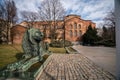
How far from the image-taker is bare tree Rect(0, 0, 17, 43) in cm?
3675

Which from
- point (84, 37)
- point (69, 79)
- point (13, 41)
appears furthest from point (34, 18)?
point (69, 79)

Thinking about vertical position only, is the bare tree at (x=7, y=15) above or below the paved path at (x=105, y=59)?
above

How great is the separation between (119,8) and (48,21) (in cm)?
3300

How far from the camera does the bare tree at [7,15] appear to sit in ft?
121

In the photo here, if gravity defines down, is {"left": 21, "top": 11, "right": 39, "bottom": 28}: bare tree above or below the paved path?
above

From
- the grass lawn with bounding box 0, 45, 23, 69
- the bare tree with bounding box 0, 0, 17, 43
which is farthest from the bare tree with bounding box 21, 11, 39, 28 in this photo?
the grass lawn with bounding box 0, 45, 23, 69

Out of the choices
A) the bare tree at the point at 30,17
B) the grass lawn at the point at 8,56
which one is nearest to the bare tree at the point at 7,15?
the bare tree at the point at 30,17

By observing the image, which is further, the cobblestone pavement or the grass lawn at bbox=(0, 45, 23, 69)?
the grass lawn at bbox=(0, 45, 23, 69)

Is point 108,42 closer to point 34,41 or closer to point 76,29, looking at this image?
point 76,29

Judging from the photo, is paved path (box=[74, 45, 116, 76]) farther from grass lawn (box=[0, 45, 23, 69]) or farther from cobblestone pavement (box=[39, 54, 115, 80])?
grass lawn (box=[0, 45, 23, 69])

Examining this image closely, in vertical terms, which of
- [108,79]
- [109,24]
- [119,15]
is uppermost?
[109,24]

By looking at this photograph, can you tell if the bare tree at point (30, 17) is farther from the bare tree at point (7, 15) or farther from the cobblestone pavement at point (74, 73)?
the cobblestone pavement at point (74, 73)

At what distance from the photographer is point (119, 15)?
15.1 ft

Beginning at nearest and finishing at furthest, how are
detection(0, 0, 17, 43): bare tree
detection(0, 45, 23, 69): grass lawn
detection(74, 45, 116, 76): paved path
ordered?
detection(74, 45, 116, 76): paved path < detection(0, 45, 23, 69): grass lawn < detection(0, 0, 17, 43): bare tree
